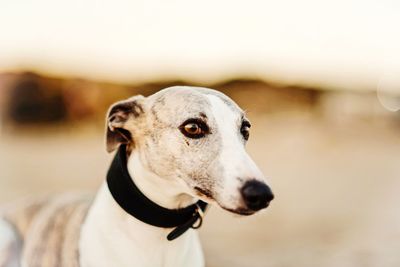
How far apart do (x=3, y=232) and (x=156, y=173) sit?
1.40 m

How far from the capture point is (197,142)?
2752mm

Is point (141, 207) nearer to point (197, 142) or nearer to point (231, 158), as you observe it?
point (197, 142)

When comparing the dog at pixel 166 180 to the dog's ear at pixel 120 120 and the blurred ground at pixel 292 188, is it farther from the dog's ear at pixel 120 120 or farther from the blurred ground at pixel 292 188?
the blurred ground at pixel 292 188

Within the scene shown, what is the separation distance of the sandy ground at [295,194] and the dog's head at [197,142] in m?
0.28

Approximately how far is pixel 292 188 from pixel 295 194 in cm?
68

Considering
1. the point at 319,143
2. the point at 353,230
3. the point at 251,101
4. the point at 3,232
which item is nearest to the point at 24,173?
the point at 353,230

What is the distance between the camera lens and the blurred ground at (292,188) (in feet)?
18.8

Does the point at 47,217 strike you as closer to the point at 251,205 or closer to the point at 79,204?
the point at 79,204

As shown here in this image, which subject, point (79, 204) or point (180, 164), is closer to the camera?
point (180, 164)

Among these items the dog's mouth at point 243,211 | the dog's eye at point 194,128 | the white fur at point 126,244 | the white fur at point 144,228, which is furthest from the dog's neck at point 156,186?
the dog's mouth at point 243,211

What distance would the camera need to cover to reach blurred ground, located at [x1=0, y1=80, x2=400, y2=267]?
574 cm

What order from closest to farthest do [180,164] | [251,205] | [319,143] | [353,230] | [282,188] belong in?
[251,205] < [180,164] < [353,230] < [282,188] < [319,143]

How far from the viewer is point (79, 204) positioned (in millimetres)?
3615

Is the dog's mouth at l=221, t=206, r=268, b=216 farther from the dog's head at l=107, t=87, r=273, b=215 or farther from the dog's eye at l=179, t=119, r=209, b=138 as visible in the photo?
the dog's eye at l=179, t=119, r=209, b=138
